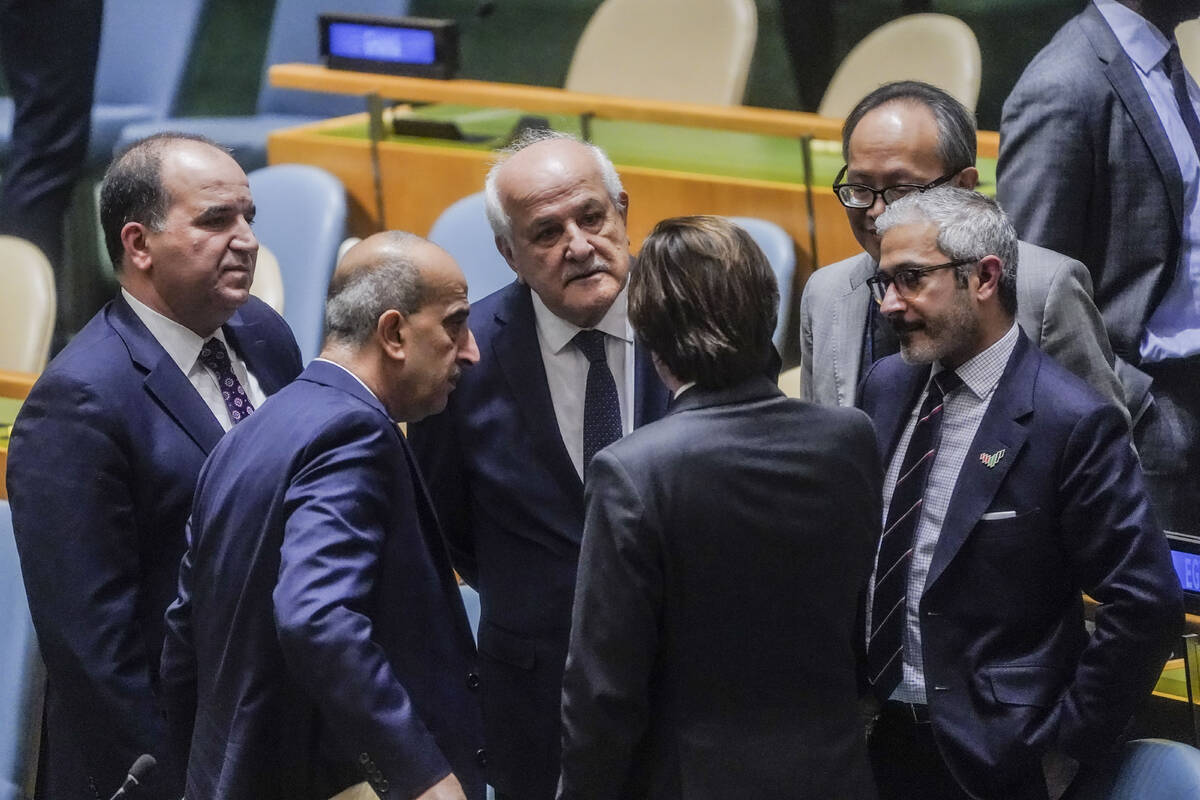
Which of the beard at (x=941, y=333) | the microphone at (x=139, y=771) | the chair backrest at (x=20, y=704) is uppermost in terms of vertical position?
the beard at (x=941, y=333)

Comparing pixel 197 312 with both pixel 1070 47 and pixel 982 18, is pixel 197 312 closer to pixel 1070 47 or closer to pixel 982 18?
pixel 1070 47

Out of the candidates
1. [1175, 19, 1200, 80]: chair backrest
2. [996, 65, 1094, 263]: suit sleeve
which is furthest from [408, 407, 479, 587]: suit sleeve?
[1175, 19, 1200, 80]: chair backrest

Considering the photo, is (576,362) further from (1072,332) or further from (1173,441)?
(1173,441)

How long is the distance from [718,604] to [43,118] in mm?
4254

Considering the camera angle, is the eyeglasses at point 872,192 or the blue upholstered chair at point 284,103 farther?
the blue upholstered chair at point 284,103

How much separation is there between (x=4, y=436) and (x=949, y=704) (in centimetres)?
203

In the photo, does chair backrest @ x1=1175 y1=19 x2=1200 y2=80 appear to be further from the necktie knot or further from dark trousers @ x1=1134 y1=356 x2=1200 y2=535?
the necktie knot

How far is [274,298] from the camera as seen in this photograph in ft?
12.6

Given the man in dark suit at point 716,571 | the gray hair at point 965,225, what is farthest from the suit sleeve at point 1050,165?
the man in dark suit at point 716,571

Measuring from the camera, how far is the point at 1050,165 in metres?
2.59

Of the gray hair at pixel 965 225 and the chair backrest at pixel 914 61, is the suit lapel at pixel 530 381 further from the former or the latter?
the chair backrest at pixel 914 61

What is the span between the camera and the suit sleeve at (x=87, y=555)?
6.98ft

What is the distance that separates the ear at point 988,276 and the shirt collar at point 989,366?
0.20 feet

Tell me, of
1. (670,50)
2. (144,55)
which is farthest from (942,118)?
(144,55)
